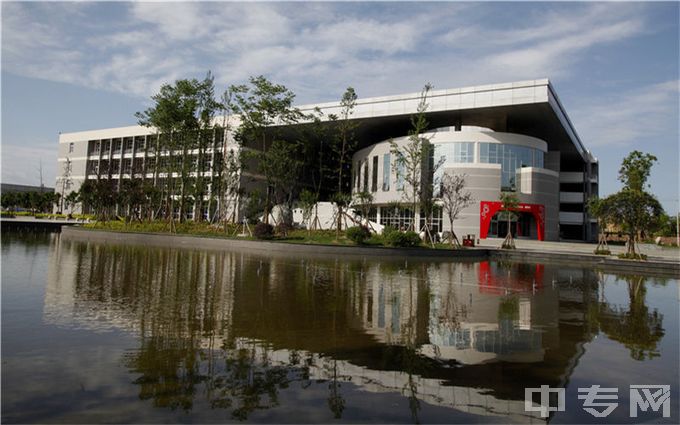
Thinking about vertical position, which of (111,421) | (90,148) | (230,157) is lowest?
(111,421)

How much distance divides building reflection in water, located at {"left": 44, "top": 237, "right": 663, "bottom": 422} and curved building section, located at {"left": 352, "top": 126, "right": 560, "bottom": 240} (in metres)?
27.2

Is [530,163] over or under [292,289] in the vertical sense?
over

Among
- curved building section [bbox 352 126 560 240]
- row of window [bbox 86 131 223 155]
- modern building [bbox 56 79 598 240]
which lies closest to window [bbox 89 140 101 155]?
row of window [bbox 86 131 223 155]

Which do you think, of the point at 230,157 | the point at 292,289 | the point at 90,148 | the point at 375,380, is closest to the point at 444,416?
the point at 375,380

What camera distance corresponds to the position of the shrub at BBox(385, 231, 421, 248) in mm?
28797

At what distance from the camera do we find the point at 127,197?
4456 centimetres

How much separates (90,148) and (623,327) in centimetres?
7835

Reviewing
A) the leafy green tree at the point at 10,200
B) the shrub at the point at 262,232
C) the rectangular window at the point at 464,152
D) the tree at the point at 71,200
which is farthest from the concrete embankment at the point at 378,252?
the leafy green tree at the point at 10,200

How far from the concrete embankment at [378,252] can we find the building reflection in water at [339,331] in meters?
9.47

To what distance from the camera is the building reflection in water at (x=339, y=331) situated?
561 centimetres

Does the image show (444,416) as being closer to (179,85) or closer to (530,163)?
(179,85)

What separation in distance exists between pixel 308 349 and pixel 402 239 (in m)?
22.2

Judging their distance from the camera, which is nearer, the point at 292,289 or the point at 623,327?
the point at 623,327

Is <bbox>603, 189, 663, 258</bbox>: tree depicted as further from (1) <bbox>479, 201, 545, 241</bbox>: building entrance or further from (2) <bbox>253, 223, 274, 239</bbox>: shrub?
(2) <bbox>253, 223, 274, 239</bbox>: shrub
